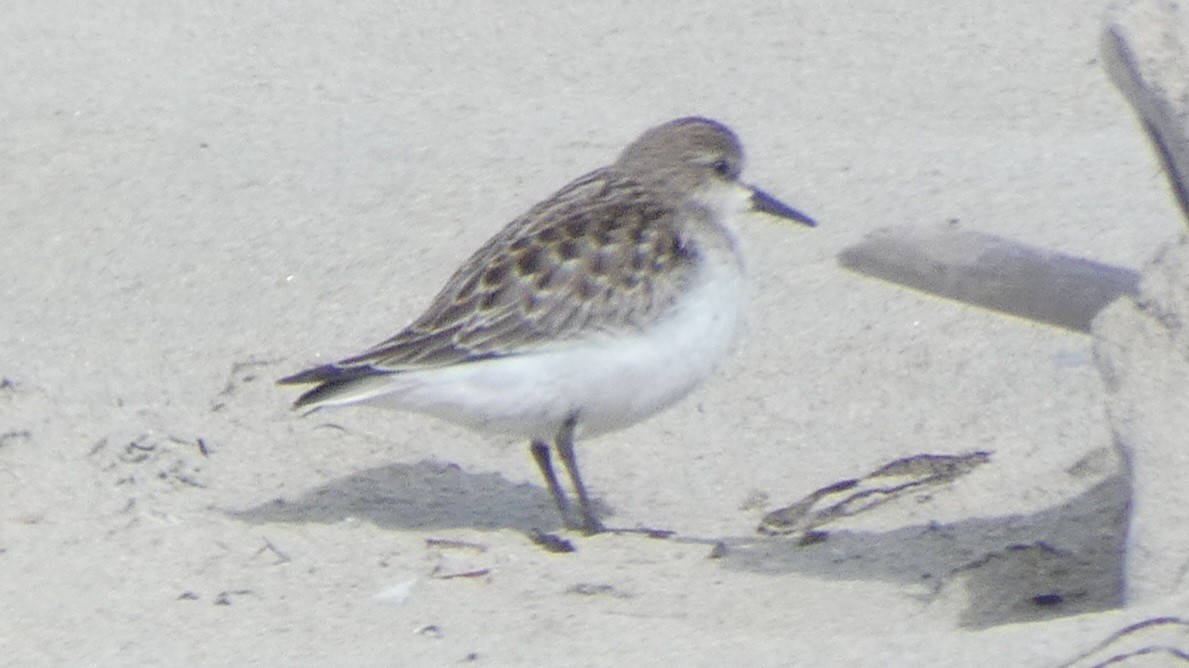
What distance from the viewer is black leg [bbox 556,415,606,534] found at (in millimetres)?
5188

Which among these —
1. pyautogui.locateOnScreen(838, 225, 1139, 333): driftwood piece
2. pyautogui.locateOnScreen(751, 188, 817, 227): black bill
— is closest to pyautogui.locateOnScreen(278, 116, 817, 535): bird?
pyautogui.locateOnScreen(751, 188, 817, 227): black bill

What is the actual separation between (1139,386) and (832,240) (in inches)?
103

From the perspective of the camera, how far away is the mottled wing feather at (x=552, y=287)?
5.05 meters

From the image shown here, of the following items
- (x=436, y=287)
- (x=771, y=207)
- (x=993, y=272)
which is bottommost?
(x=436, y=287)

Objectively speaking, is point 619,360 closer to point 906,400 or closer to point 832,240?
point 906,400

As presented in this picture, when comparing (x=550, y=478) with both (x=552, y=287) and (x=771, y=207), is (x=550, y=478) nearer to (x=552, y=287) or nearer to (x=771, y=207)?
(x=552, y=287)

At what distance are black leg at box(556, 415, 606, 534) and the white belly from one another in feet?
0.11

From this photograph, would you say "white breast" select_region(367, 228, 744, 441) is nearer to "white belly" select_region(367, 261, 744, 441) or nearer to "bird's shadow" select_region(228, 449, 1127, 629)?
"white belly" select_region(367, 261, 744, 441)

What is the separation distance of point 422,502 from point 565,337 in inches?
25.3

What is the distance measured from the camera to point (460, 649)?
3982mm

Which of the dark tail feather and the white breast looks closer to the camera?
the dark tail feather

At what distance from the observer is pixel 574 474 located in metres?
5.25

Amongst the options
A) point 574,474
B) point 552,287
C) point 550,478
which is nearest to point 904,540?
point 574,474

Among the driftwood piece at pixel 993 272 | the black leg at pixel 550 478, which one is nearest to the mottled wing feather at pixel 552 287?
the black leg at pixel 550 478
